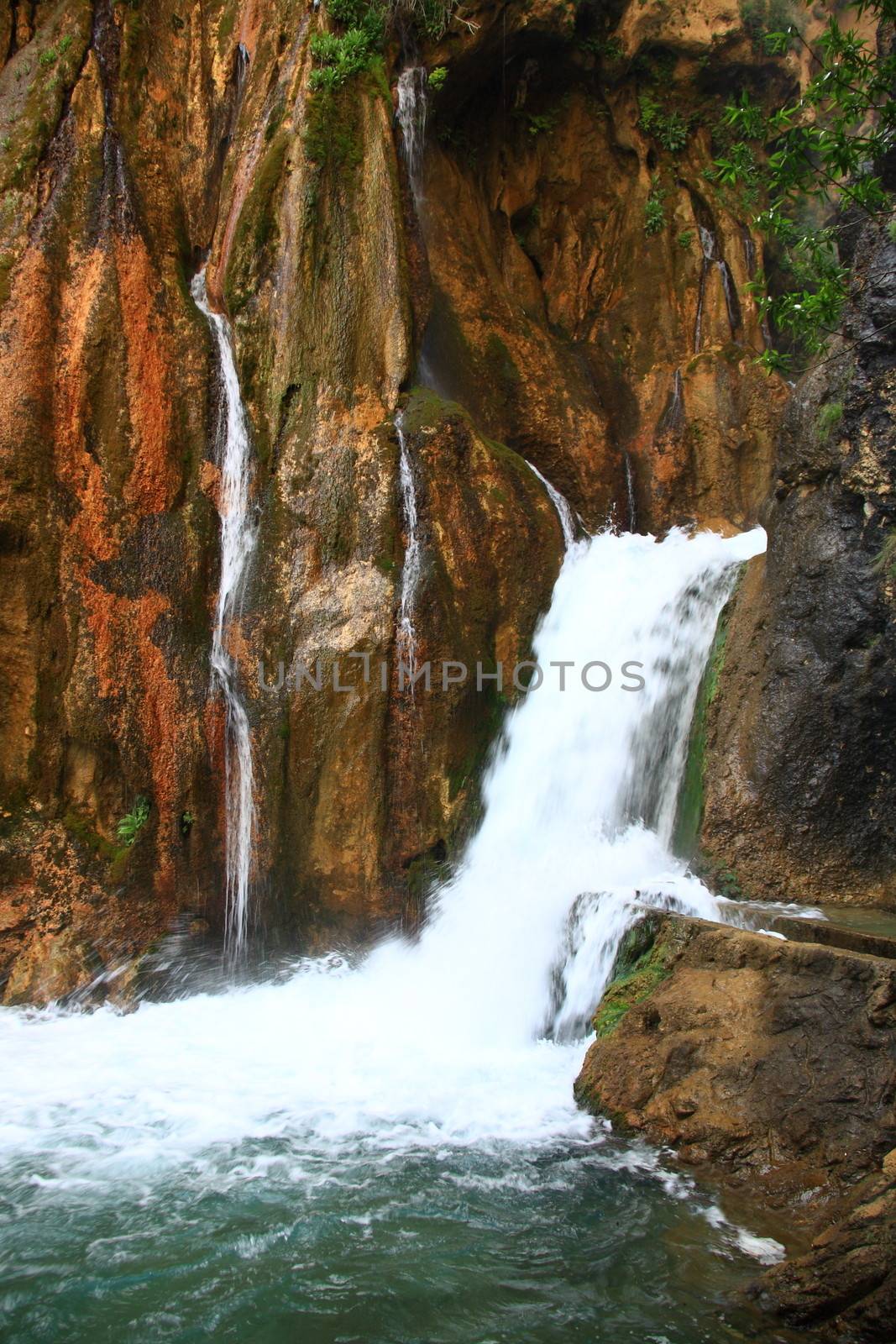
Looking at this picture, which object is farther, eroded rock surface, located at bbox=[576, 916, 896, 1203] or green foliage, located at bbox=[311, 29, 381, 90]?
green foliage, located at bbox=[311, 29, 381, 90]

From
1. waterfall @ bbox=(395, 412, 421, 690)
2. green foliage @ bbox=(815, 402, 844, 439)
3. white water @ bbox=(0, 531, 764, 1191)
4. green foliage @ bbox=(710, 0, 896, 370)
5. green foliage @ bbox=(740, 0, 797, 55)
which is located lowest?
white water @ bbox=(0, 531, 764, 1191)

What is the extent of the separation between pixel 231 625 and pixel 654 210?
8.53 metres

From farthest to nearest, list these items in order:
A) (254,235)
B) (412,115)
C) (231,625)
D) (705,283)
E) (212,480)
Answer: (705,283) < (412,115) < (254,235) < (212,480) < (231,625)

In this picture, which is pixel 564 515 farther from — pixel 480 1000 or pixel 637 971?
pixel 637 971

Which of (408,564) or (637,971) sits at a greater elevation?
(408,564)

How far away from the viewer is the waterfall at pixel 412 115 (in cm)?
1041

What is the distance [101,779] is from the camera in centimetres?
827

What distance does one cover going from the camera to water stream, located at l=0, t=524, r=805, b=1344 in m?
3.93

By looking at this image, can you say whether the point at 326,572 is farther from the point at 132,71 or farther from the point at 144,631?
the point at 132,71

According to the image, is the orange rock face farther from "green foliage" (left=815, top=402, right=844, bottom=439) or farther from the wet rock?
"green foliage" (left=815, top=402, right=844, bottom=439)

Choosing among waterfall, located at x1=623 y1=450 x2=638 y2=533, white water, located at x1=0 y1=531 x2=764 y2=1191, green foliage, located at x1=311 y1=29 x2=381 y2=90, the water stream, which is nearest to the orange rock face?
green foliage, located at x1=311 y1=29 x2=381 y2=90

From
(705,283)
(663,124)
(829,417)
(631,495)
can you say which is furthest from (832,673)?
(663,124)

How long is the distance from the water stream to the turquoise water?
2 centimetres

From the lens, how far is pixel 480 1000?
23.5 ft
